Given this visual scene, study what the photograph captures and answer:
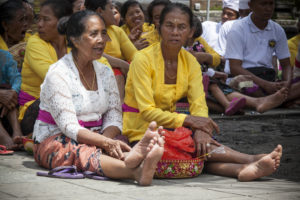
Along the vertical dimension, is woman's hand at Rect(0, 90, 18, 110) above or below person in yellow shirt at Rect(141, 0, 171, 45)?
below

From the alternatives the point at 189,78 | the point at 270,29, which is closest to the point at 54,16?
the point at 189,78

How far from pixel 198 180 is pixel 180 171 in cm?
14

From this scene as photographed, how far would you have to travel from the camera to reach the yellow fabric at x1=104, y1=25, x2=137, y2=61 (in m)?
6.14

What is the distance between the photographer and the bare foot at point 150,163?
356cm

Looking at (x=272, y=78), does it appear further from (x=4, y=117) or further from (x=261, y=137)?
(x=4, y=117)

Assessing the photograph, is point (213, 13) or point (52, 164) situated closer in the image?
point (52, 164)

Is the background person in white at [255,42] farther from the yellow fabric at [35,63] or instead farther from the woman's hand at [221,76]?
the yellow fabric at [35,63]

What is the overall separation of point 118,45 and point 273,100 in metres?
1.93

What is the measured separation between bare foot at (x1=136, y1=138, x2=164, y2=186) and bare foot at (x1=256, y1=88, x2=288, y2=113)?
3.27 metres

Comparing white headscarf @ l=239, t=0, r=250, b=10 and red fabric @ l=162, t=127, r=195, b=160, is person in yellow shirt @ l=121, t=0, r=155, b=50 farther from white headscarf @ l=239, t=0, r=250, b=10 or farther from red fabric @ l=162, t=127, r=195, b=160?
red fabric @ l=162, t=127, r=195, b=160

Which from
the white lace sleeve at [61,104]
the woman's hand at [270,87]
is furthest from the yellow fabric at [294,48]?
the white lace sleeve at [61,104]

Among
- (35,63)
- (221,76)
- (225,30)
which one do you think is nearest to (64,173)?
(35,63)

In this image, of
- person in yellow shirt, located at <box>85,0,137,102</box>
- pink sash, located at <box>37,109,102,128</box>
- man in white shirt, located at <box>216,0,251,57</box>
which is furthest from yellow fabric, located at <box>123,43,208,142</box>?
man in white shirt, located at <box>216,0,251,57</box>

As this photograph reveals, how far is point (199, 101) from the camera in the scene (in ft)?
14.6
